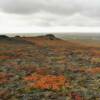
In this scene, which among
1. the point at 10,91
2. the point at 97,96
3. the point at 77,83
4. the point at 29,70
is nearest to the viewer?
the point at 97,96

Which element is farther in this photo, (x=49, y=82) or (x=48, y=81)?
(x=48, y=81)

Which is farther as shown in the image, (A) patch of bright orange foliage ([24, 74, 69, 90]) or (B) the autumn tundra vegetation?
(A) patch of bright orange foliage ([24, 74, 69, 90])

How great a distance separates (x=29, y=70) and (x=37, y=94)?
1034cm

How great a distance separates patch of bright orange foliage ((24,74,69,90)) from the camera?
2359cm

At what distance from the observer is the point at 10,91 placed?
22.3 m

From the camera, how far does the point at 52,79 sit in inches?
1035

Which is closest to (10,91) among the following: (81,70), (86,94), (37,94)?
(37,94)

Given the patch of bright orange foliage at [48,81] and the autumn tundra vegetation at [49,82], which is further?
the patch of bright orange foliage at [48,81]

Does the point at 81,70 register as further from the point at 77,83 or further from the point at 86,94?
the point at 86,94

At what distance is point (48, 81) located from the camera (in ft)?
83.3

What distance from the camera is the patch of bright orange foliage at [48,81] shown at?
23594 mm

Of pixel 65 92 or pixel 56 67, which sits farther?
pixel 56 67

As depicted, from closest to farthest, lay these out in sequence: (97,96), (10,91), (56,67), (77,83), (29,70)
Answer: (97,96) → (10,91) → (77,83) → (29,70) → (56,67)

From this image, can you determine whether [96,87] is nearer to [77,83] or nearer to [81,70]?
[77,83]
